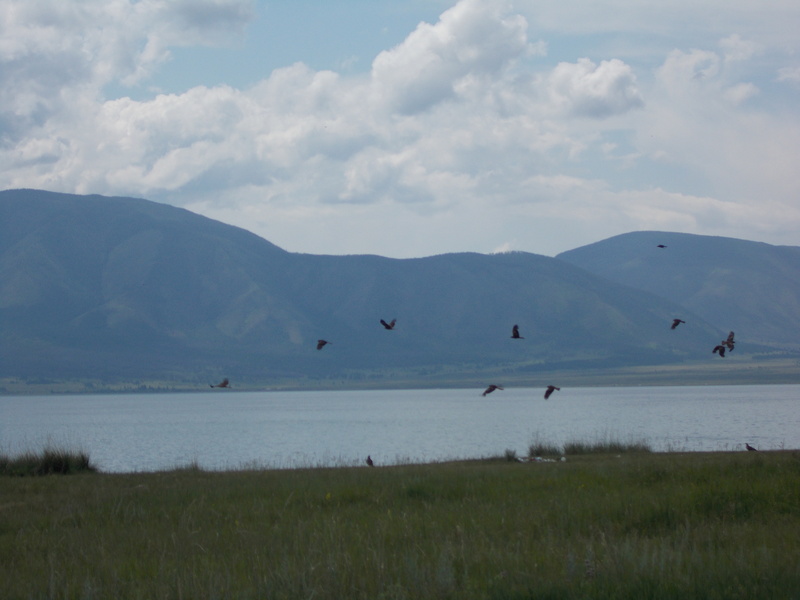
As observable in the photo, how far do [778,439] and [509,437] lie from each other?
1961 centimetres

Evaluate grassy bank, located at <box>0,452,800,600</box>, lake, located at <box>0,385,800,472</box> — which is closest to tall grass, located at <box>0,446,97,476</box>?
grassy bank, located at <box>0,452,800,600</box>

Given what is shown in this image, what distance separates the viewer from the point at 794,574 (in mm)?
9117

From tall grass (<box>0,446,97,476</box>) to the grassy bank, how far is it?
18.1 ft

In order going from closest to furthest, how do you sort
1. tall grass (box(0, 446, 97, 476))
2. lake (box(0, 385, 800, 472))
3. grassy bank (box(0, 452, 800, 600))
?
1. grassy bank (box(0, 452, 800, 600))
2. tall grass (box(0, 446, 97, 476))
3. lake (box(0, 385, 800, 472))

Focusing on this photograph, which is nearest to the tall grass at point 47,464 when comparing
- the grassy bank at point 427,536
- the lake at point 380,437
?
the grassy bank at point 427,536

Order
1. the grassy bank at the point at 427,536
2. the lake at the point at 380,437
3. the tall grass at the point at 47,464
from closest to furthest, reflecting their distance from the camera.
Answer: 1. the grassy bank at the point at 427,536
2. the tall grass at the point at 47,464
3. the lake at the point at 380,437

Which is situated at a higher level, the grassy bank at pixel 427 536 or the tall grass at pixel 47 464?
the grassy bank at pixel 427 536

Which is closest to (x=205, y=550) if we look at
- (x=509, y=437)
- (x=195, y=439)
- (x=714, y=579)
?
(x=714, y=579)

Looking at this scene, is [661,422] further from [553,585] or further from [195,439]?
[553,585]

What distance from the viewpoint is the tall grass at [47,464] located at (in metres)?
26.0

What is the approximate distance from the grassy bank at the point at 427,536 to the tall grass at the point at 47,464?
5502mm

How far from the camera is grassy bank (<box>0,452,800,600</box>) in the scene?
9.51 m

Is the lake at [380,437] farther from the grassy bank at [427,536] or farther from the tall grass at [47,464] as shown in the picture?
the grassy bank at [427,536]

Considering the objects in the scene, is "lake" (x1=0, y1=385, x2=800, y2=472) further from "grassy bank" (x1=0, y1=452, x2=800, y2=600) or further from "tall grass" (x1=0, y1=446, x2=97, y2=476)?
"grassy bank" (x1=0, y1=452, x2=800, y2=600)
